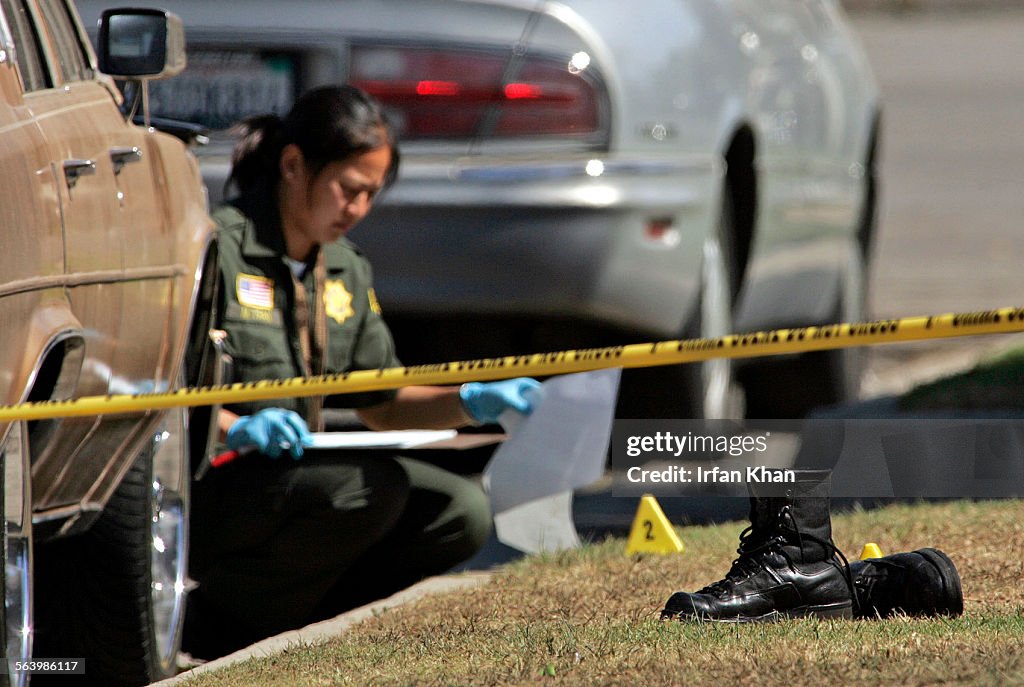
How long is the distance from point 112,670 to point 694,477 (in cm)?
137

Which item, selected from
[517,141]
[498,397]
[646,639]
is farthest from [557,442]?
[646,639]

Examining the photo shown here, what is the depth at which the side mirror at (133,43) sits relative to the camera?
3900mm

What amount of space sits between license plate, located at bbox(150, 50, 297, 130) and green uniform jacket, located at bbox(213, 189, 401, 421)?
504mm

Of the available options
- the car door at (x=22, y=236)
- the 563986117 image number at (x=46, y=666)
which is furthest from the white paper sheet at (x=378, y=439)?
the car door at (x=22, y=236)

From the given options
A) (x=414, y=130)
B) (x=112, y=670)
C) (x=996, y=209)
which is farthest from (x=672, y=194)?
(x=996, y=209)

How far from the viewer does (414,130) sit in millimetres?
5301

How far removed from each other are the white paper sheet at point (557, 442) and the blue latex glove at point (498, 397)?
0.04 metres

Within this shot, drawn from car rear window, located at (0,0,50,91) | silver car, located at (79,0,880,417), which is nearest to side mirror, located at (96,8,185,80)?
car rear window, located at (0,0,50,91)

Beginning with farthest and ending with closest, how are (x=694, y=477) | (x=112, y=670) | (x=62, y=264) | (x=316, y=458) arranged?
1. (x=316, y=458)
2. (x=694, y=477)
3. (x=112, y=670)
4. (x=62, y=264)

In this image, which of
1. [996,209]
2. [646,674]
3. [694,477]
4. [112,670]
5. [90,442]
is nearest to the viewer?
[646,674]

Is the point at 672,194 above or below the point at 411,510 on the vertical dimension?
above

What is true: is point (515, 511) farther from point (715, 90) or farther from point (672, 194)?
point (715, 90)

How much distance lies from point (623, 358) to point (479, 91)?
197cm
